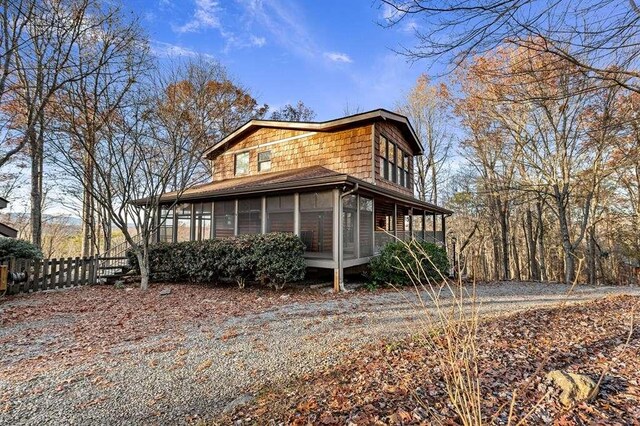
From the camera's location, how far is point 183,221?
489 inches

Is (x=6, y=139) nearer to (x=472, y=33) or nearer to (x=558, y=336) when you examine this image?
(x=472, y=33)

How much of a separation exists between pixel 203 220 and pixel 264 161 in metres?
3.72

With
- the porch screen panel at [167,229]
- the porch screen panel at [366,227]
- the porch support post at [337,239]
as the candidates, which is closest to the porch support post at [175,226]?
the porch screen panel at [167,229]

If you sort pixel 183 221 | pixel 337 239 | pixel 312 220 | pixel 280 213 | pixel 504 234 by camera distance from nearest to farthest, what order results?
pixel 337 239
pixel 312 220
pixel 280 213
pixel 183 221
pixel 504 234

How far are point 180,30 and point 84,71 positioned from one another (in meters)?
3.71

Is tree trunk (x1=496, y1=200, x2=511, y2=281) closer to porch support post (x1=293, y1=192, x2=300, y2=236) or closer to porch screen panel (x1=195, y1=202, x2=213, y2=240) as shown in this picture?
porch support post (x1=293, y1=192, x2=300, y2=236)

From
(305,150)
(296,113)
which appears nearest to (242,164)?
(305,150)

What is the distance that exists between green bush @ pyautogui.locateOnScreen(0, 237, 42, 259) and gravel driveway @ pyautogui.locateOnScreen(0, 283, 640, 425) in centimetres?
474

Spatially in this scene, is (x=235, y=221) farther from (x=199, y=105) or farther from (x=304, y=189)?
(x=199, y=105)

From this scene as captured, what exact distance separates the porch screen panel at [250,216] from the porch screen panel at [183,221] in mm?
2912

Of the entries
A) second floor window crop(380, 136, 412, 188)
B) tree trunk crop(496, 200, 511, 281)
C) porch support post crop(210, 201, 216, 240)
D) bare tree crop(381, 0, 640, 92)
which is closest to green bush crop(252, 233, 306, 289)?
porch support post crop(210, 201, 216, 240)

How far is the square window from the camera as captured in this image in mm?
13544

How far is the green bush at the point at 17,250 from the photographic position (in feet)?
27.9

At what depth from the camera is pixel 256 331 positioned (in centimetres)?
473
